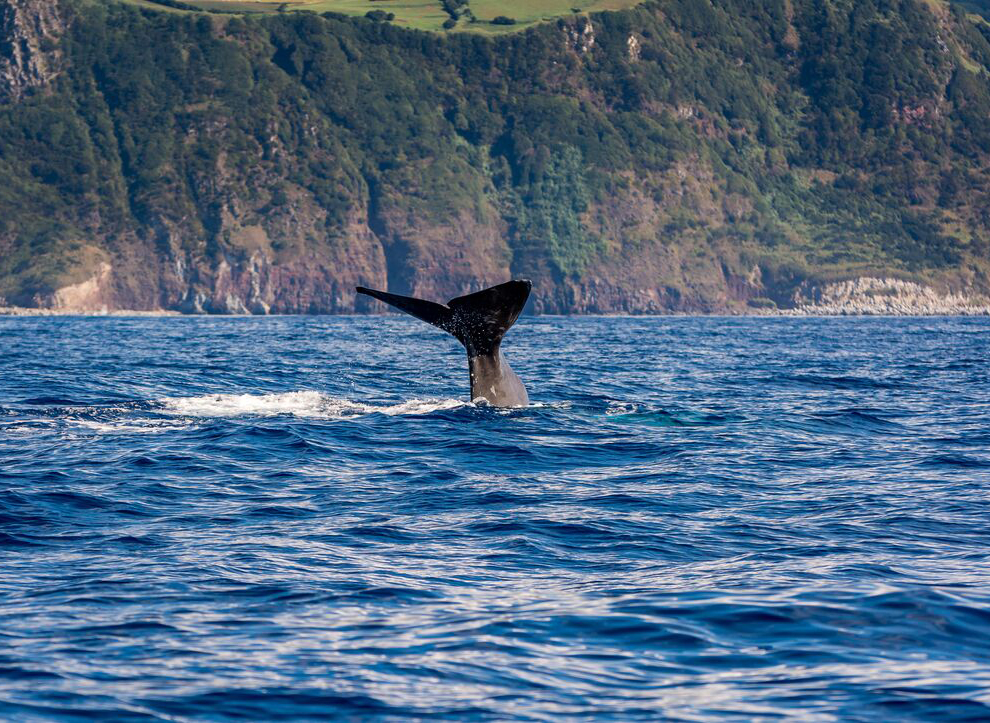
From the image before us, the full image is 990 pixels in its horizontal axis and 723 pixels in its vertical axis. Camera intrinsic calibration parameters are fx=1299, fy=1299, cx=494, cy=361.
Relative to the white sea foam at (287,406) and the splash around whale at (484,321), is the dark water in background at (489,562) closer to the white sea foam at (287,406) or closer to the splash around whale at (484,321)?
the white sea foam at (287,406)

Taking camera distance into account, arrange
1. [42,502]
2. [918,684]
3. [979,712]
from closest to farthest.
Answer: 1. [979,712]
2. [918,684]
3. [42,502]

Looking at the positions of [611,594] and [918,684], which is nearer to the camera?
[918,684]

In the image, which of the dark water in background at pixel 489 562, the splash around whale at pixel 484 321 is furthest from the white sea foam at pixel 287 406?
the splash around whale at pixel 484 321

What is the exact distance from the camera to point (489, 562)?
11352 mm

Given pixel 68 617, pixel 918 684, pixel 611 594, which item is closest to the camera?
pixel 918 684

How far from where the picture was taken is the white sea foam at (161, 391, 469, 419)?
76.5 feet

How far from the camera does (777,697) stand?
25.2ft

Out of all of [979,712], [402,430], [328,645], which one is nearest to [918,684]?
[979,712]

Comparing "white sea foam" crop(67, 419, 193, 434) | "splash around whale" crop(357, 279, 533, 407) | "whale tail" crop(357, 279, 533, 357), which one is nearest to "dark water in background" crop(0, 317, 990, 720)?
"white sea foam" crop(67, 419, 193, 434)

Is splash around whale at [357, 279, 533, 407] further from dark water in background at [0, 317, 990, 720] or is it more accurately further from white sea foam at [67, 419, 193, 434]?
white sea foam at [67, 419, 193, 434]

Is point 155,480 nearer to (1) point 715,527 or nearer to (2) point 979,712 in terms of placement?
(1) point 715,527

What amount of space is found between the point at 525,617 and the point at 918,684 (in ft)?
9.21

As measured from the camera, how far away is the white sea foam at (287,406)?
23.3 m

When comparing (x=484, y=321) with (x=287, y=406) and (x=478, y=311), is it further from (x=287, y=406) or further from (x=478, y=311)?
(x=287, y=406)
